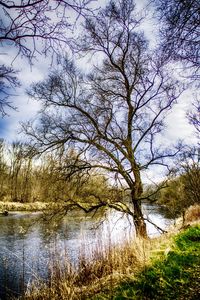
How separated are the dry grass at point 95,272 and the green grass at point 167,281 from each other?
0.23 metres

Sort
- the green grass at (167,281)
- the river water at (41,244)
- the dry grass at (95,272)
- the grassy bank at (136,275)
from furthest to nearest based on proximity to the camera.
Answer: the river water at (41,244) → the dry grass at (95,272) → the grassy bank at (136,275) → the green grass at (167,281)

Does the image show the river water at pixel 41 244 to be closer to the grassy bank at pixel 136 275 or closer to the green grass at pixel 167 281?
the grassy bank at pixel 136 275

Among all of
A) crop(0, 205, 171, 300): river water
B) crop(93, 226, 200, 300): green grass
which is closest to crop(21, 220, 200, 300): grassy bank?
crop(93, 226, 200, 300): green grass

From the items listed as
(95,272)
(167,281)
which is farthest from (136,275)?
(95,272)

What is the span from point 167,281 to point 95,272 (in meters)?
3.32

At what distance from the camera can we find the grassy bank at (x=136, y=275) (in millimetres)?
4016

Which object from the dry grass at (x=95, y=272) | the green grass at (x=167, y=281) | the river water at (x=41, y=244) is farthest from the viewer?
the river water at (x=41, y=244)

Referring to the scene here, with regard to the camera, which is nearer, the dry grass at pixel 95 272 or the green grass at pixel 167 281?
the green grass at pixel 167 281

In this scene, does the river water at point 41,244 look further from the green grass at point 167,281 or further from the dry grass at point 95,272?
the green grass at point 167,281

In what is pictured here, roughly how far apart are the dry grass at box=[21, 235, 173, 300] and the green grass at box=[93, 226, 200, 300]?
0.23 m

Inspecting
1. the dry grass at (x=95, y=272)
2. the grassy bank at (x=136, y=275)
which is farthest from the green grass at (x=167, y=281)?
the dry grass at (x=95, y=272)

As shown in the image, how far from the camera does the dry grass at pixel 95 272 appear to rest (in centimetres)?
520

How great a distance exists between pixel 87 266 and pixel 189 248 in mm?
2955

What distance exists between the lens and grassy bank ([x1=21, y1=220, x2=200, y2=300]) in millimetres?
4016
